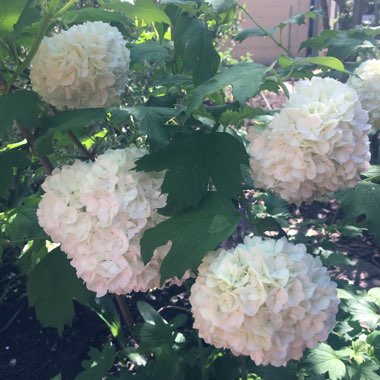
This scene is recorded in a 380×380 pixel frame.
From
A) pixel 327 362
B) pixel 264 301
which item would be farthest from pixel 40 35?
pixel 327 362

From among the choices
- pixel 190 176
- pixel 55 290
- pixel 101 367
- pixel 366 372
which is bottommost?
pixel 101 367

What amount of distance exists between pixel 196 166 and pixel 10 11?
1.95 ft

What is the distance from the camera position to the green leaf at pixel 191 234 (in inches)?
42.9

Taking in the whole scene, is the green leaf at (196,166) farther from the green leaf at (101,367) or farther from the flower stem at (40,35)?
the green leaf at (101,367)

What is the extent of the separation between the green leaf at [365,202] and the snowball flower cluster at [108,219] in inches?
28.4

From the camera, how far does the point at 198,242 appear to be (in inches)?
43.6

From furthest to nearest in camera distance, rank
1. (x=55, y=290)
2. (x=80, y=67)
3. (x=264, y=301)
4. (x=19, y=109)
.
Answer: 1. (x=55, y=290)
2. (x=80, y=67)
3. (x=19, y=109)
4. (x=264, y=301)

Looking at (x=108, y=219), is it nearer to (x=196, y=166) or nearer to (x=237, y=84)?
(x=196, y=166)

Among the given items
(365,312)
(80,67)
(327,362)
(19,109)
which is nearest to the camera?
(19,109)

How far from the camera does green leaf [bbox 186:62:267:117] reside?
44.9 inches

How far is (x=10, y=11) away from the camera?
4.16 ft

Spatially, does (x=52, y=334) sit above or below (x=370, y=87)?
below

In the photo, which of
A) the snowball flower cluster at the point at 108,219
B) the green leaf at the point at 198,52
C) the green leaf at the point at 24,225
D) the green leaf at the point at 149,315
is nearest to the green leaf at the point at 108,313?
the green leaf at the point at 149,315

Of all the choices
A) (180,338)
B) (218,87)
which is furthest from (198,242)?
(180,338)
